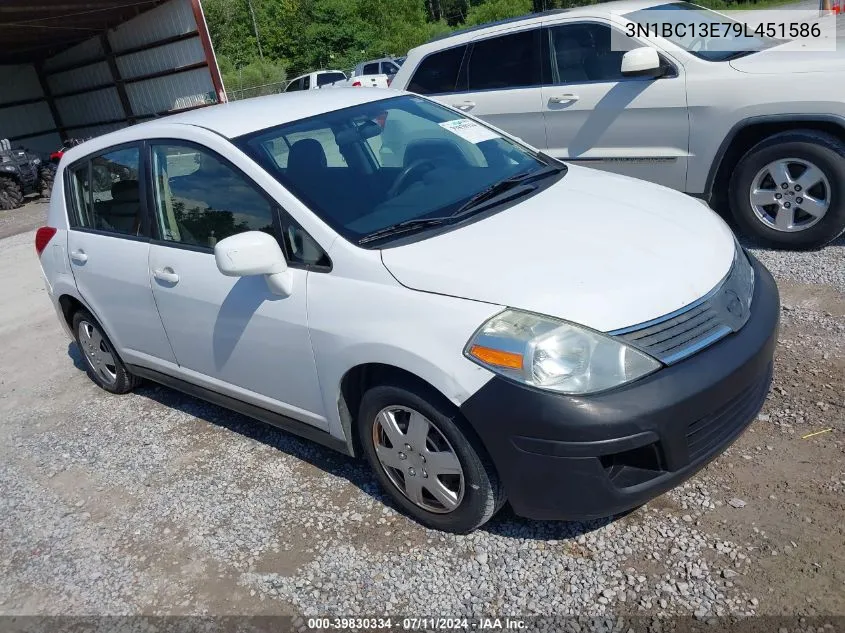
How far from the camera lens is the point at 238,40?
174ft

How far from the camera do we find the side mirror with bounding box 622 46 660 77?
17.7 ft

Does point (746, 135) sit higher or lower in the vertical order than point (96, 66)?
lower

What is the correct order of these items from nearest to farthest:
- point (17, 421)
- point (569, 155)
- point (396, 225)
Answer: point (396, 225) < point (17, 421) < point (569, 155)

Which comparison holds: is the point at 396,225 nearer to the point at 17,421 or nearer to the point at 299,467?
the point at 299,467

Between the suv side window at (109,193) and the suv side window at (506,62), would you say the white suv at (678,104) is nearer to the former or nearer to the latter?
the suv side window at (506,62)

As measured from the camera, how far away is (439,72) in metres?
6.89

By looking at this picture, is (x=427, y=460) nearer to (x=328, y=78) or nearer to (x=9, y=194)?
(x=9, y=194)

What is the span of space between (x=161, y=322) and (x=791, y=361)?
3.38m

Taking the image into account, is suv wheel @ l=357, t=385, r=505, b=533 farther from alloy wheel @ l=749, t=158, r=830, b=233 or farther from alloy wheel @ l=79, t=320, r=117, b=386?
alloy wheel @ l=749, t=158, r=830, b=233

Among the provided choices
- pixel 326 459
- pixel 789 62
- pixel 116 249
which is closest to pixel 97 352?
pixel 116 249

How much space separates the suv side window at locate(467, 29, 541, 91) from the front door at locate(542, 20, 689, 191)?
0.52 feet

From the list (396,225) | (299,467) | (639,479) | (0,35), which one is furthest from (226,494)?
(0,35)

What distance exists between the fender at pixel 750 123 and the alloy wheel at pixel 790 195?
277 mm

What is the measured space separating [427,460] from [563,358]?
75 cm
